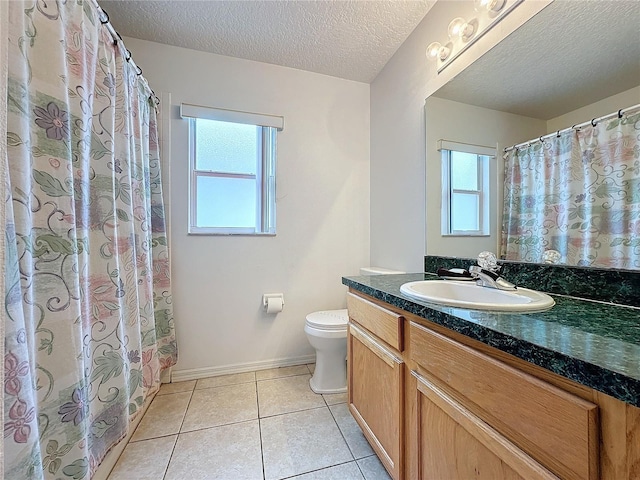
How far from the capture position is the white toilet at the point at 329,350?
5.54ft

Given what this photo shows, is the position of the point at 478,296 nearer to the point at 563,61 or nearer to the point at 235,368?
the point at 563,61

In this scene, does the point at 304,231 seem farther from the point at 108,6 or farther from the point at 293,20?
the point at 108,6

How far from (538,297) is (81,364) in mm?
1478

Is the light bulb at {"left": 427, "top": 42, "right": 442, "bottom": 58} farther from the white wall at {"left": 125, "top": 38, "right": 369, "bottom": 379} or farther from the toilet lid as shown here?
the toilet lid

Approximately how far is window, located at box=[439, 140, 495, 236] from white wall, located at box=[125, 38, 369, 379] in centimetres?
89

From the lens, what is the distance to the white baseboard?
191 cm

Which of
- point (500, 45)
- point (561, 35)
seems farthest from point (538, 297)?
point (500, 45)

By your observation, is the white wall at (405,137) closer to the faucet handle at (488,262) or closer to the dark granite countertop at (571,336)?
the faucet handle at (488,262)

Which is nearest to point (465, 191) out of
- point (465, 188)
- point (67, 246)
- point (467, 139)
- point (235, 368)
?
point (465, 188)

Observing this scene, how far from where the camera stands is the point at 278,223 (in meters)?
2.11

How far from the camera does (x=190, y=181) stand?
1940 millimetres

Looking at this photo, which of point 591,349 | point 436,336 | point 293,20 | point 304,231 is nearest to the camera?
point 591,349

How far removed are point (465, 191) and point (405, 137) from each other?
64 cm

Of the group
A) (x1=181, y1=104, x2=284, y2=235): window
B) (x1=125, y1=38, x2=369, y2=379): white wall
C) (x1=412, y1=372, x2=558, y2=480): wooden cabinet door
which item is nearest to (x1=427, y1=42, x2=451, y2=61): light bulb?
(x1=125, y1=38, x2=369, y2=379): white wall
